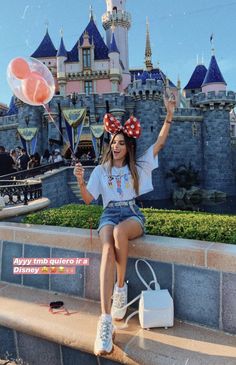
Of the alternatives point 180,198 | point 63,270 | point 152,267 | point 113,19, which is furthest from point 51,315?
point 113,19

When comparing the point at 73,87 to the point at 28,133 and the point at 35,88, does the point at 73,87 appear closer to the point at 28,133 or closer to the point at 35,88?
Answer: the point at 28,133

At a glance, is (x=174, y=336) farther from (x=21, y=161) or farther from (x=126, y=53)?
(x=126, y=53)

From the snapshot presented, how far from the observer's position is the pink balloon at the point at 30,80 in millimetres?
3268

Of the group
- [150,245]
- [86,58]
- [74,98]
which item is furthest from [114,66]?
[150,245]

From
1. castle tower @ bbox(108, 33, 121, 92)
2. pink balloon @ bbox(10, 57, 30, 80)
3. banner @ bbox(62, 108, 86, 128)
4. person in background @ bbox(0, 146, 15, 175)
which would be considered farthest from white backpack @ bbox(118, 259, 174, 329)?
castle tower @ bbox(108, 33, 121, 92)

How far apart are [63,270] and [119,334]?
0.88 meters

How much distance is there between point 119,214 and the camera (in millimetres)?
2609

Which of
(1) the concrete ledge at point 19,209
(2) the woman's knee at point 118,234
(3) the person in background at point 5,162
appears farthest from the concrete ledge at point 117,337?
(3) the person in background at point 5,162

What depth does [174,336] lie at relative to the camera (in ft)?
7.05

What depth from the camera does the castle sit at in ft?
73.9

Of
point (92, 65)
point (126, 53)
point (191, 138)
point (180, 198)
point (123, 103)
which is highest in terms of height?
point (126, 53)

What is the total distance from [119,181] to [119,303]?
0.98 meters

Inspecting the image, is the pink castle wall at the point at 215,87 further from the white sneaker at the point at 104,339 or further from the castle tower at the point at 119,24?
the white sneaker at the point at 104,339

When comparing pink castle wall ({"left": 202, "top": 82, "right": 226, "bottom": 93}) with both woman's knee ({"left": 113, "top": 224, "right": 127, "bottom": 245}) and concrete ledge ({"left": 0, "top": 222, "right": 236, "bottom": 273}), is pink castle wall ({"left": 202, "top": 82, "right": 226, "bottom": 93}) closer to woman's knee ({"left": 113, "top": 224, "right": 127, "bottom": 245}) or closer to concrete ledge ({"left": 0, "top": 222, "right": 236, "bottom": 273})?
concrete ledge ({"left": 0, "top": 222, "right": 236, "bottom": 273})
